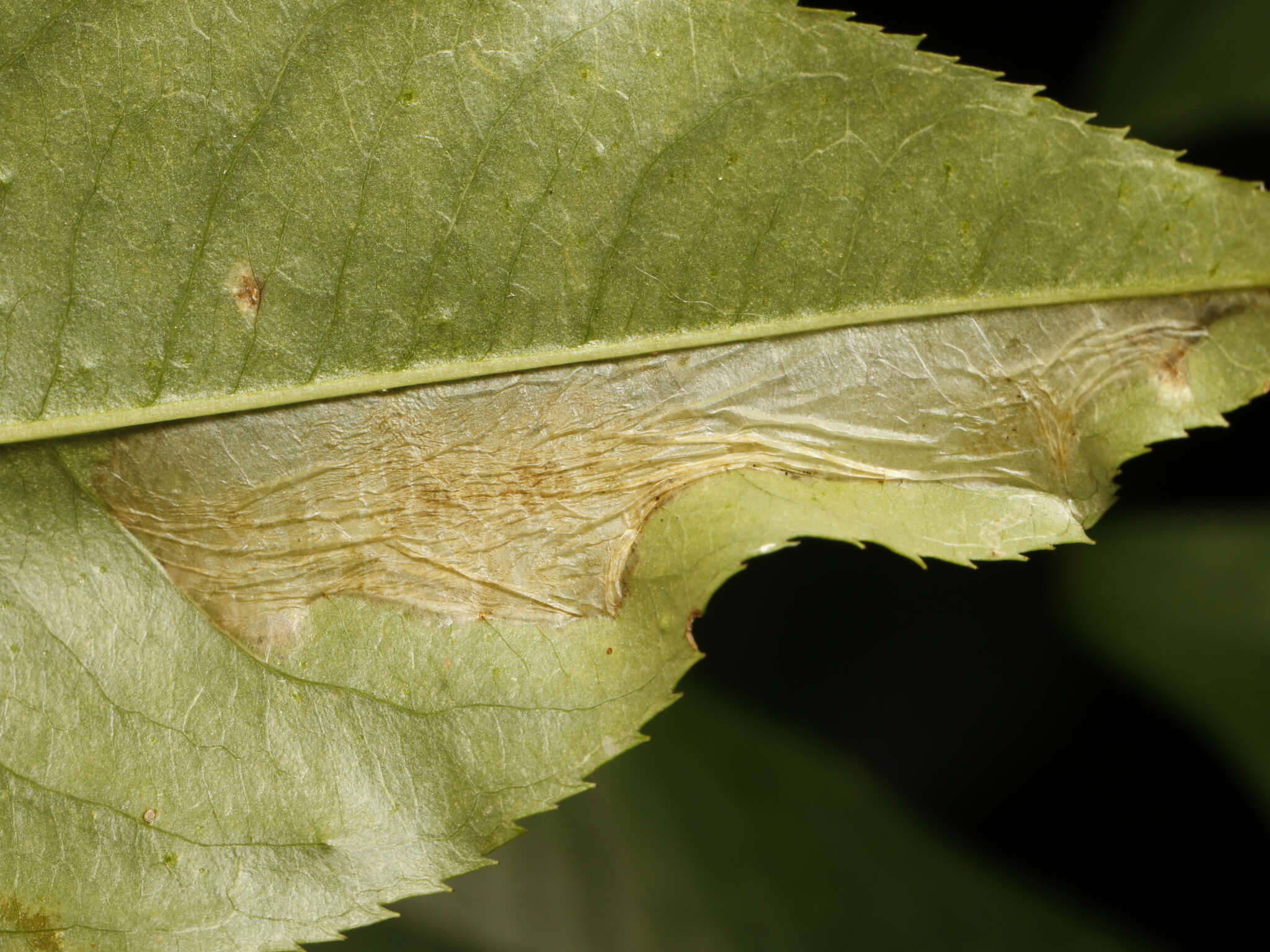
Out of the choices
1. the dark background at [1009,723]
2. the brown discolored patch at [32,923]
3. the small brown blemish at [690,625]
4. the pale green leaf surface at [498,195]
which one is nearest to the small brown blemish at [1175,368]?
the pale green leaf surface at [498,195]

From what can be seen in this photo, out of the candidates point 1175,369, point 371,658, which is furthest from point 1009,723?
point 371,658

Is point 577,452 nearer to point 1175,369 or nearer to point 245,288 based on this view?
point 245,288

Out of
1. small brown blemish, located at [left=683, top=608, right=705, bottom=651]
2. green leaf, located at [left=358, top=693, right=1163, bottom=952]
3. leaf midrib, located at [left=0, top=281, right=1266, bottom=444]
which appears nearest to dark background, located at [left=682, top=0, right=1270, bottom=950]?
green leaf, located at [left=358, top=693, right=1163, bottom=952]

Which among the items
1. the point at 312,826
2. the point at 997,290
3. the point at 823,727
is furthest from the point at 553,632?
the point at 823,727

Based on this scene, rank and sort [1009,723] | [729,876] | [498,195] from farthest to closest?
[1009,723] → [729,876] → [498,195]

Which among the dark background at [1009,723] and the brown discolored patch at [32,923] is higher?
the dark background at [1009,723]

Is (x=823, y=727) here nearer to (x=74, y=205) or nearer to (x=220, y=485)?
(x=220, y=485)

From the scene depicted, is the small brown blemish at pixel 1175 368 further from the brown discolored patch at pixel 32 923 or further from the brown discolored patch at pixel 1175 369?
the brown discolored patch at pixel 32 923
